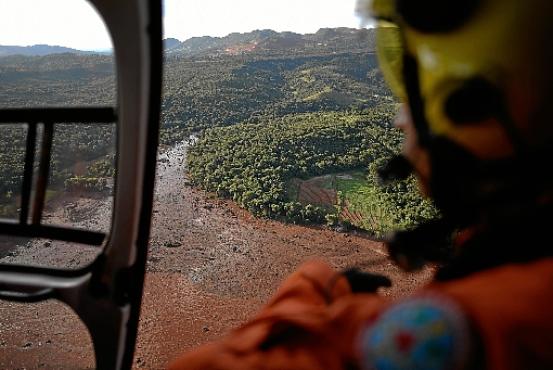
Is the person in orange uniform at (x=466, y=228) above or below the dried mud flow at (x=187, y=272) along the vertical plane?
above

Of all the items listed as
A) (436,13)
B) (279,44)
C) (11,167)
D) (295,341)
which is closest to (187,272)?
(11,167)

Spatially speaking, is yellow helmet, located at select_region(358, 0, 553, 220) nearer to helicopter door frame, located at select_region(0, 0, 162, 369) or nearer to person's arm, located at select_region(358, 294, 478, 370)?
person's arm, located at select_region(358, 294, 478, 370)

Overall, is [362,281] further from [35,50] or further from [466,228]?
[35,50]

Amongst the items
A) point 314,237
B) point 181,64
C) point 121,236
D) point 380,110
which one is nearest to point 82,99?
point 121,236

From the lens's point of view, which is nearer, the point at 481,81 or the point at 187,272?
the point at 481,81

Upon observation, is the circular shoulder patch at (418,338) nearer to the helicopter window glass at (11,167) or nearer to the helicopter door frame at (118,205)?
the helicopter door frame at (118,205)

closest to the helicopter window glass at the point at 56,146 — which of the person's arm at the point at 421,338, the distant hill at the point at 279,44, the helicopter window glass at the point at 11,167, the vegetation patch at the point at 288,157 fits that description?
the helicopter window glass at the point at 11,167

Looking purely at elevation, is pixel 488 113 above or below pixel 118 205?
above

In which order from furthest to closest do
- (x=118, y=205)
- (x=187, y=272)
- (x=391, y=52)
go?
1. (x=187, y=272)
2. (x=118, y=205)
3. (x=391, y=52)
